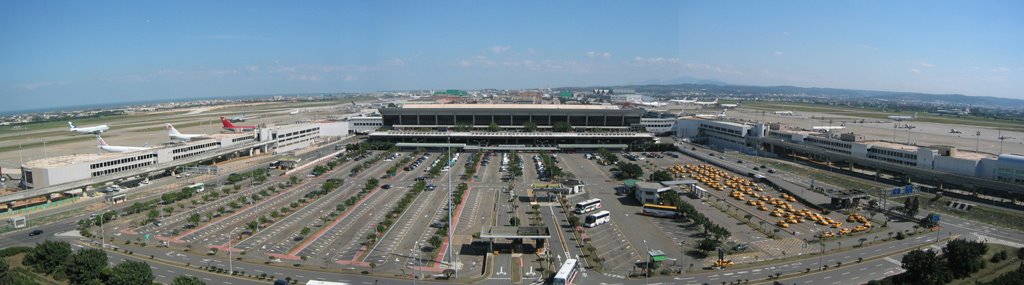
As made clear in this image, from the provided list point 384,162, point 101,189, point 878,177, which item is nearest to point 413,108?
point 384,162

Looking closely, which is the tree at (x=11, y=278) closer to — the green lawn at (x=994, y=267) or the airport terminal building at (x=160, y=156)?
the airport terminal building at (x=160, y=156)

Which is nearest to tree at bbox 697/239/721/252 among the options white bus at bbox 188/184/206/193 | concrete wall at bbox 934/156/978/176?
concrete wall at bbox 934/156/978/176

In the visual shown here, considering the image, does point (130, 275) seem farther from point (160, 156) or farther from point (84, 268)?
point (160, 156)

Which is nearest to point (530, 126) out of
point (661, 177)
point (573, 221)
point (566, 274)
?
point (661, 177)

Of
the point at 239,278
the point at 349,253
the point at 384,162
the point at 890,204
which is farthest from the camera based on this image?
the point at 384,162

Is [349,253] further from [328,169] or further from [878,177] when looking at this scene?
[878,177]
